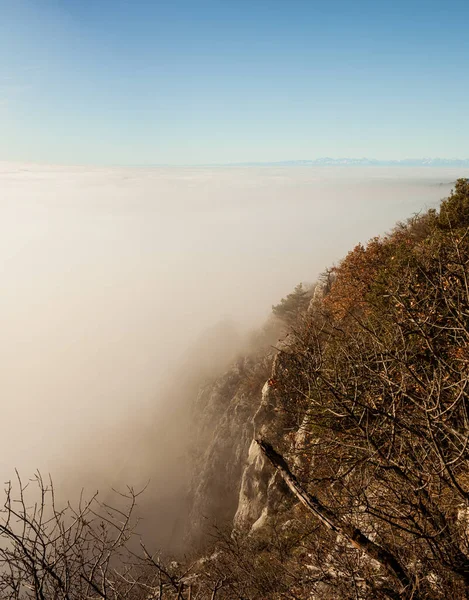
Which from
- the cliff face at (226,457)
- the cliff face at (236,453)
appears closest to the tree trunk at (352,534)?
the cliff face at (236,453)

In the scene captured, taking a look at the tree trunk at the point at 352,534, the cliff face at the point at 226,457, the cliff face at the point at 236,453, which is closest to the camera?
the tree trunk at the point at 352,534

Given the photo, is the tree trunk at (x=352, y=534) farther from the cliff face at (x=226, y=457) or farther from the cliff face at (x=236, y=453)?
the cliff face at (x=226, y=457)

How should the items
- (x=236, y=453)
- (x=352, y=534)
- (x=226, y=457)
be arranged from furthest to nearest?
(x=226, y=457) < (x=236, y=453) < (x=352, y=534)

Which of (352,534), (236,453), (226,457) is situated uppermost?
(352,534)

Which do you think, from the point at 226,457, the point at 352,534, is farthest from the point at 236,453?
the point at 352,534

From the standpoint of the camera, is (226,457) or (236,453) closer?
(236,453)

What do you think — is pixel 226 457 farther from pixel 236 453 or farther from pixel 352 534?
pixel 352 534

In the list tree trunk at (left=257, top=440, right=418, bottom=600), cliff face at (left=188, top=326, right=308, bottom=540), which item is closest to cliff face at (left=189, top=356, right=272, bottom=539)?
cliff face at (left=188, top=326, right=308, bottom=540)

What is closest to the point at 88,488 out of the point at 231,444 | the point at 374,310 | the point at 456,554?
the point at 231,444

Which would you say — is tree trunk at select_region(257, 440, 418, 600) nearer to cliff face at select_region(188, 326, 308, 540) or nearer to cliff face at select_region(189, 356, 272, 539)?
cliff face at select_region(188, 326, 308, 540)

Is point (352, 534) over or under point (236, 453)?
over

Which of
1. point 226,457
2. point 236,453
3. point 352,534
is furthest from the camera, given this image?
point 226,457
